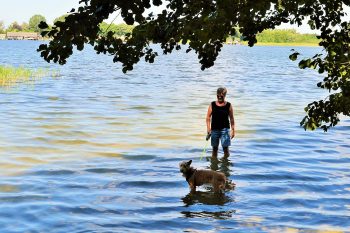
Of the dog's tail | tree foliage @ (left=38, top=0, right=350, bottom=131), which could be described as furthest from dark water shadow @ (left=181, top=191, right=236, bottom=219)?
tree foliage @ (left=38, top=0, right=350, bottom=131)

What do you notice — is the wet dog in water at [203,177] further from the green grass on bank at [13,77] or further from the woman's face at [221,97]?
the green grass on bank at [13,77]

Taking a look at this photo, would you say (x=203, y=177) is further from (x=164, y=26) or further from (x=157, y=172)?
(x=164, y=26)

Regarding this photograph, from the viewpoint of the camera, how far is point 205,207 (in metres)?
12.4

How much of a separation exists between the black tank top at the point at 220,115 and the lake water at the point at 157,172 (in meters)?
1.35

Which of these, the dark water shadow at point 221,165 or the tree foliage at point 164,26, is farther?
the dark water shadow at point 221,165

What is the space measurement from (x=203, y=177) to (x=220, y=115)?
10.2 feet

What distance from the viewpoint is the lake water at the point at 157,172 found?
1161 cm

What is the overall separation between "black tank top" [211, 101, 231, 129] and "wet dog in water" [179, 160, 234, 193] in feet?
9.75

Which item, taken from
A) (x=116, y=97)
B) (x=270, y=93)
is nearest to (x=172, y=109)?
(x=116, y=97)

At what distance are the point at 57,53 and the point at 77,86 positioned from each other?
151 ft

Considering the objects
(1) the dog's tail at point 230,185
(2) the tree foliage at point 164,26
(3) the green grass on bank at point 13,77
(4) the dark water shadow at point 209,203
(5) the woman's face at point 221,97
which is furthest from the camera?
(3) the green grass on bank at point 13,77

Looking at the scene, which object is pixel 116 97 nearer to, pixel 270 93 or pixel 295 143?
pixel 270 93

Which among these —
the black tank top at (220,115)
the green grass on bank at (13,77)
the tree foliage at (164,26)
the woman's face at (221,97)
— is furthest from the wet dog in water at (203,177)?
the green grass on bank at (13,77)

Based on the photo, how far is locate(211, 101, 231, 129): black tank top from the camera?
1573 cm
